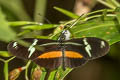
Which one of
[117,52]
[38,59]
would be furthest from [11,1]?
[117,52]

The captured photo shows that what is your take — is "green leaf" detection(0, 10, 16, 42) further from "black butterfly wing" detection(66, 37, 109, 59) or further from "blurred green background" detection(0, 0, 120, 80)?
"blurred green background" detection(0, 0, 120, 80)

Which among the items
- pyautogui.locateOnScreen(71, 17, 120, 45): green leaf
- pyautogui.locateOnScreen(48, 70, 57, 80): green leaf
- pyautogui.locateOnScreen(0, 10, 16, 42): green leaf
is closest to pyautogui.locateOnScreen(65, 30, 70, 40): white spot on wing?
pyautogui.locateOnScreen(71, 17, 120, 45): green leaf

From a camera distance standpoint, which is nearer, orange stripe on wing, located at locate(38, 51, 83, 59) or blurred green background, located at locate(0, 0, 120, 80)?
orange stripe on wing, located at locate(38, 51, 83, 59)

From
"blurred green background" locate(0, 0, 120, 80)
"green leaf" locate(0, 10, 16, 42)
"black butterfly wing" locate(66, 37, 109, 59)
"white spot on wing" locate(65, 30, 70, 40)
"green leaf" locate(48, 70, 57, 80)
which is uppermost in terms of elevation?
"blurred green background" locate(0, 0, 120, 80)

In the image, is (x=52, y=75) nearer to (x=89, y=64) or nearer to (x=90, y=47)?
(x=90, y=47)

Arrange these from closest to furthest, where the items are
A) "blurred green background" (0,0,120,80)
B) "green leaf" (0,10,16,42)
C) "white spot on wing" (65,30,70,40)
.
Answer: "green leaf" (0,10,16,42) < "white spot on wing" (65,30,70,40) < "blurred green background" (0,0,120,80)

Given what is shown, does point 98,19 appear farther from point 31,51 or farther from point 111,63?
point 111,63

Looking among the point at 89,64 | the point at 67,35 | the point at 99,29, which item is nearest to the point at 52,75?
the point at 67,35

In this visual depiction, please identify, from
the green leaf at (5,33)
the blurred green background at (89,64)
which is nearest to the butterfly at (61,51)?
the green leaf at (5,33)
